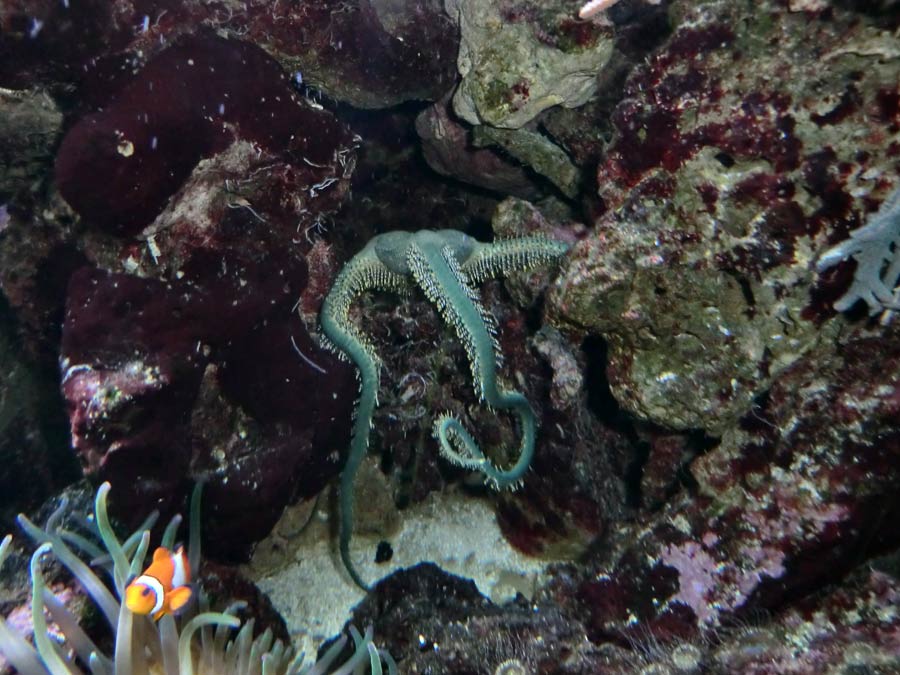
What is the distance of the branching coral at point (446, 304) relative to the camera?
350 cm

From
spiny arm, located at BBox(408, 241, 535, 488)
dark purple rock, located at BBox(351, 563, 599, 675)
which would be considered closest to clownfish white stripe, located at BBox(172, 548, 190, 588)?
dark purple rock, located at BBox(351, 563, 599, 675)

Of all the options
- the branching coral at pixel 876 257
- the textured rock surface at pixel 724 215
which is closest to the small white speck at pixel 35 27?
the textured rock surface at pixel 724 215

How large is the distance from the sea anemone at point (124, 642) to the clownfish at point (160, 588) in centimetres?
7

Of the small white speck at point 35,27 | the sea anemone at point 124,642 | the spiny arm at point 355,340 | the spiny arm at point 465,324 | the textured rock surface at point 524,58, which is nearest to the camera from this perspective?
the sea anemone at point 124,642

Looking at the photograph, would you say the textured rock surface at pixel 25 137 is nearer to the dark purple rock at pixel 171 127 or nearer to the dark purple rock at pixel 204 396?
the dark purple rock at pixel 171 127

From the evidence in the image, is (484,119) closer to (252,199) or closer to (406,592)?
(252,199)

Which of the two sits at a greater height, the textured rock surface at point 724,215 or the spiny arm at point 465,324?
the textured rock surface at point 724,215

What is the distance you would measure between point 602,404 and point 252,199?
107 inches

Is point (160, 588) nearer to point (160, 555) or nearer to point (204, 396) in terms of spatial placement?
point (160, 555)

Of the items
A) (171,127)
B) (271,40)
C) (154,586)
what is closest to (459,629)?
(154,586)

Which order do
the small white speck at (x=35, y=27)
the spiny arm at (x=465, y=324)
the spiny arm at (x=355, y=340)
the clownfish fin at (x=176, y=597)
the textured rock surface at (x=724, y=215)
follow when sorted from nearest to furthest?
the clownfish fin at (x=176, y=597) → the textured rock surface at (x=724, y=215) → the small white speck at (x=35, y=27) → the spiny arm at (x=465, y=324) → the spiny arm at (x=355, y=340)

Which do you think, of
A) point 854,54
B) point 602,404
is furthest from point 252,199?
point 854,54

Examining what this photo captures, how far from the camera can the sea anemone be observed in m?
2.22

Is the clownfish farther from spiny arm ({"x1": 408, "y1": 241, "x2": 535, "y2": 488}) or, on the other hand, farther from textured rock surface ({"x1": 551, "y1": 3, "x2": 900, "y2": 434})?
textured rock surface ({"x1": 551, "y1": 3, "x2": 900, "y2": 434})
